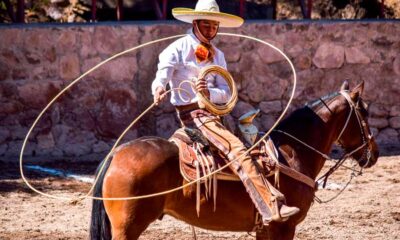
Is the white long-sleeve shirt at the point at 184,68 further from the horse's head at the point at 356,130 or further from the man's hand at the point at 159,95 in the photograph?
the horse's head at the point at 356,130

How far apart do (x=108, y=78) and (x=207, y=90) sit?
5350 millimetres

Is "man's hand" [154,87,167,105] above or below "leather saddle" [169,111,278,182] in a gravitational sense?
above

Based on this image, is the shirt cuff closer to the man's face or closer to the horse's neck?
the man's face

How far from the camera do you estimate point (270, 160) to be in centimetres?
706

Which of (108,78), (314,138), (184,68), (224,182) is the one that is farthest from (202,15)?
(108,78)

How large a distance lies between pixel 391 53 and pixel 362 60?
1.39 feet

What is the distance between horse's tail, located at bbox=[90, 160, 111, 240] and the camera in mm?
6625

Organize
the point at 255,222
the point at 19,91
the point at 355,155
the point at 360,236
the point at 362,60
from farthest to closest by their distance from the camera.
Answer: the point at 362,60
the point at 19,91
the point at 360,236
the point at 355,155
the point at 255,222

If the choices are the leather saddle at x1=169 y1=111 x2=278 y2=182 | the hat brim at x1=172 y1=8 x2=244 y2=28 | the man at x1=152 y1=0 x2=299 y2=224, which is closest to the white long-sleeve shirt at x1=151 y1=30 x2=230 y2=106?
the man at x1=152 y1=0 x2=299 y2=224

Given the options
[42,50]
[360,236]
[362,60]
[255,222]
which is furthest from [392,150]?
[255,222]

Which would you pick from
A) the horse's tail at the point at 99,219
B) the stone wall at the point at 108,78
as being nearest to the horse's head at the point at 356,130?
the horse's tail at the point at 99,219

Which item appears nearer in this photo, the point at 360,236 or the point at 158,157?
the point at 158,157

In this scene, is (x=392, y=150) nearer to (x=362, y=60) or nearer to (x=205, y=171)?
(x=362, y=60)

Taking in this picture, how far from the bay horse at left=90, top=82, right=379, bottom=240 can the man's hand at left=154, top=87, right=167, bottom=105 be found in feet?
1.00
